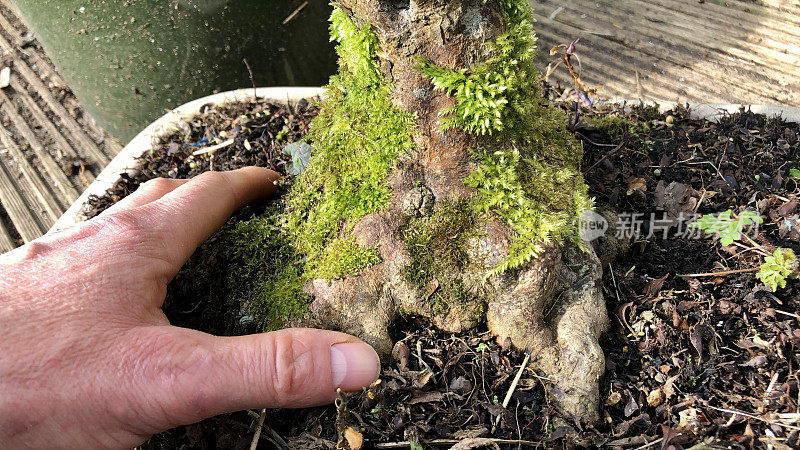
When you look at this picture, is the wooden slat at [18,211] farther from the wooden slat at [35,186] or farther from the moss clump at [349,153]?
the moss clump at [349,153]

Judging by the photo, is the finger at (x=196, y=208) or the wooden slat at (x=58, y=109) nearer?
the finger at (x=196, y=208)

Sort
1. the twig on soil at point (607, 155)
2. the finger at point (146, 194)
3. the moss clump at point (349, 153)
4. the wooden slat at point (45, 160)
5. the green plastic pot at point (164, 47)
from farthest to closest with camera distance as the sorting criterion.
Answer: the wooden slat at point (45, 160) → the green plastic pot at point (164, 47) → the twig on soil at point (607, 155) → the finger at point (146, 194) → the moss clump at point (349, 153)

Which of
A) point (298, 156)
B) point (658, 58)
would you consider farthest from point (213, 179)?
point (658, 58)

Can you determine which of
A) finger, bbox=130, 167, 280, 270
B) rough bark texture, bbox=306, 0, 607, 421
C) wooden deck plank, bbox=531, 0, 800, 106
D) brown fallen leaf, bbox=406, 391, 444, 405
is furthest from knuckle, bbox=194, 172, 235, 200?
wooden deck plank, bbox=531, 0, 800, 106

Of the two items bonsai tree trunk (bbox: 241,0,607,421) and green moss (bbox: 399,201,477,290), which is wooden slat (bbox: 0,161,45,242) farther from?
green moss (bbox: 399,201,477,290)

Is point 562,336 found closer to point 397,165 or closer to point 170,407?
point 397,165

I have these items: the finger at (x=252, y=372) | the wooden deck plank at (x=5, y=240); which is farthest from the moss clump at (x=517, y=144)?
the wooden deck plank at (x=5, y=240)
